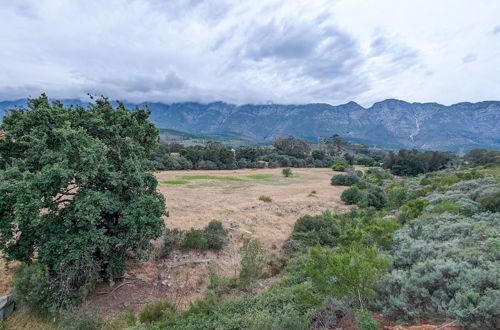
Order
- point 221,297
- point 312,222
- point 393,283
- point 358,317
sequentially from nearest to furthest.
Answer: point 358,317 < point 393,283 < point 221,297 < point 312,222

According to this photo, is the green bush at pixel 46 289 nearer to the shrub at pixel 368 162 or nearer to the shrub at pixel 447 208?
the shrub at pixel 447 208

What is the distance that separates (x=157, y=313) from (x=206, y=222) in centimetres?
784

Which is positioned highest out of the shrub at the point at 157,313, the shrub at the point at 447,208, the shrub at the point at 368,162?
the shrub at the point at 447,208

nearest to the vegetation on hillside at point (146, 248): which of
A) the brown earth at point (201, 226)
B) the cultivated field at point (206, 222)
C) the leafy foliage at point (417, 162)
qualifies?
the brown earth at point (201, 226)

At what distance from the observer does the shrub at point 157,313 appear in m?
6.78

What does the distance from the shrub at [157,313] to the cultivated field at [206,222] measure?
0.97m

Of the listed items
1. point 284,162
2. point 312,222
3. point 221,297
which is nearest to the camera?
point 221,297

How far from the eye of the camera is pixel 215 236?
12.2m

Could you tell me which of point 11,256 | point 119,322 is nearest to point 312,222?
point 119,322

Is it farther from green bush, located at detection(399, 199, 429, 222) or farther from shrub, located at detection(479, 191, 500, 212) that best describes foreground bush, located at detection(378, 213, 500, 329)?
green bush, located at detection(399, 199, 429, 222)

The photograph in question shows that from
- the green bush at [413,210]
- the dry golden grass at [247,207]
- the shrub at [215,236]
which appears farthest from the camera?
the dry golden grass at [247,207]

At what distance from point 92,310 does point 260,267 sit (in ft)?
18.2

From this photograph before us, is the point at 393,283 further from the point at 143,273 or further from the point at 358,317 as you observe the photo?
the point at 143,273

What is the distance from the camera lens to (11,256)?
7.01 m
